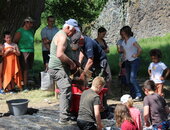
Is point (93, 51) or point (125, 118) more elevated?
point (93, 51)

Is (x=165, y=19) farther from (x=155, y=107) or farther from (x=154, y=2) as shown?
(x=155, y=107)

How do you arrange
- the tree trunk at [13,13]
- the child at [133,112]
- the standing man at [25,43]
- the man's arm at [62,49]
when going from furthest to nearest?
the tree trunk at [13,13] < the standing man at [25,43] < the man's arm at [62,49] < the child at [133,112]

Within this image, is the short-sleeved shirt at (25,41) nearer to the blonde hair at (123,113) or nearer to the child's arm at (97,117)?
the child's arm at (97,117)

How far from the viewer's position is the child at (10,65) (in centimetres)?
927

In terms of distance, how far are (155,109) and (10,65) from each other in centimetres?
456

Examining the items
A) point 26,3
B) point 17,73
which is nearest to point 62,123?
point 17,73

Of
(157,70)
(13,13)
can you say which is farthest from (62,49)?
(13,13)

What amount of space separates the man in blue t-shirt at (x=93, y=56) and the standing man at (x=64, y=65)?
1.76 feet

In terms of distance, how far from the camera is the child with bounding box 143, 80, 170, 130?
5.69m

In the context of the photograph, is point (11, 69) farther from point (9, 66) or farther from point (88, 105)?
point (88, 105)

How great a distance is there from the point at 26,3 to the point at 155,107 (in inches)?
232

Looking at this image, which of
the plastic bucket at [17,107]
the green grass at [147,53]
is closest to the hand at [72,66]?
the plastic bucket at [17,107]

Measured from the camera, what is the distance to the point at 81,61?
7.58m

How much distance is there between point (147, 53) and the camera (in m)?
13.6
